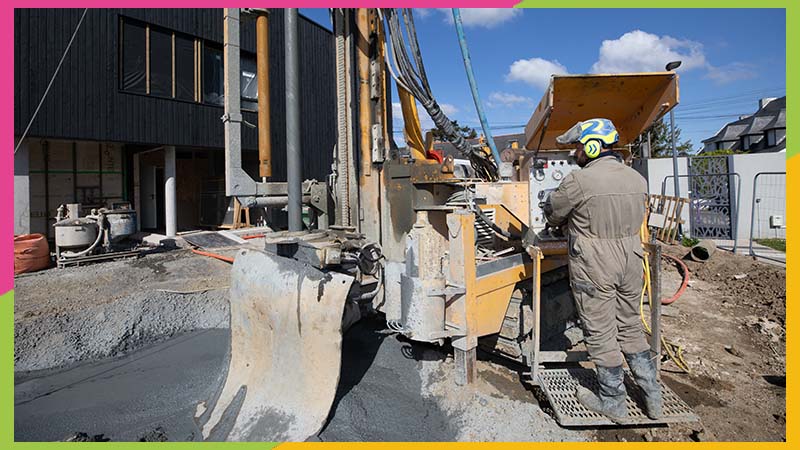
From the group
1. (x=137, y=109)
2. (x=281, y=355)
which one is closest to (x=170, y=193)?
(x=137, y=109)

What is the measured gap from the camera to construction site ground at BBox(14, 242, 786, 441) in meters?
2.71

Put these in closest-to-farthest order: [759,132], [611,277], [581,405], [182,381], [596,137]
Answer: [611,277], [581,405], [596,137], [182,381], [759,132]

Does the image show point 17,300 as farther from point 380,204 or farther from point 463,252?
point 463,252

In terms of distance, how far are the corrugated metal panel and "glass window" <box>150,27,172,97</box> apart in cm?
25

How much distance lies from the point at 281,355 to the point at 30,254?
6731mm

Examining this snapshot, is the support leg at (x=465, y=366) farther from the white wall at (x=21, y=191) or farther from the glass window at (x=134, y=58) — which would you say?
the glass window at (x=134, y=58)

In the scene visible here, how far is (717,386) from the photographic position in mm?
3326

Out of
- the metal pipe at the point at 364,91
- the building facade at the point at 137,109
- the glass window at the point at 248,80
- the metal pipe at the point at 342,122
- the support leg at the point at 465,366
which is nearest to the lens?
the support leg at the point at 465,366

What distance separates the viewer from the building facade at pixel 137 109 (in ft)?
28.7

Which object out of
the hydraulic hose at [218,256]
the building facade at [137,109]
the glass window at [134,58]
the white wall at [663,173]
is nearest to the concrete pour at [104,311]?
the hydraulic hose at [218,256]

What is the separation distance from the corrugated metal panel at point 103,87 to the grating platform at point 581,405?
25.9 feet

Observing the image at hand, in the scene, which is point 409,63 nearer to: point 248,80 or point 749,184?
point 248,80

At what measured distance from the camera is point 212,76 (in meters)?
11.7

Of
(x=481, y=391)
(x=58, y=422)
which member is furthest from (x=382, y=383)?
(x=58, y=422)
